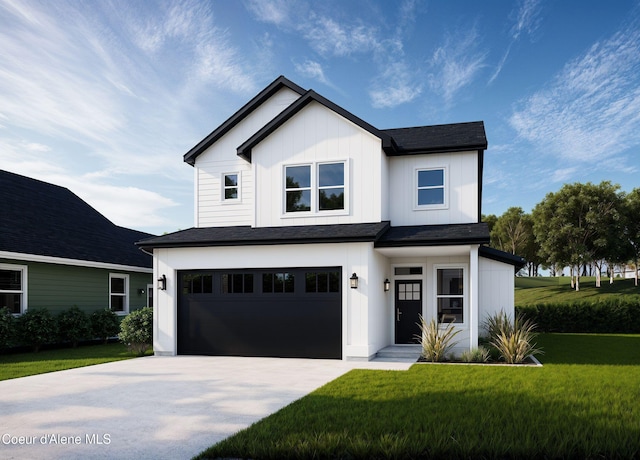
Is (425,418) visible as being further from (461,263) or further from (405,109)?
(405,109)

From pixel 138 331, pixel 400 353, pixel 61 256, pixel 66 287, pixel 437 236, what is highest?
pixel 437 236

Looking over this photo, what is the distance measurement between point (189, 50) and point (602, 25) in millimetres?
12842

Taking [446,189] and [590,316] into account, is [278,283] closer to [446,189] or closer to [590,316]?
[446,189]

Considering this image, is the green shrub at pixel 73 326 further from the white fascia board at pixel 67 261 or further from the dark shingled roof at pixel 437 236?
Result: the dark shingled roof at pixel 437 236

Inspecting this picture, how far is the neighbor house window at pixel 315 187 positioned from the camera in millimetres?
13539

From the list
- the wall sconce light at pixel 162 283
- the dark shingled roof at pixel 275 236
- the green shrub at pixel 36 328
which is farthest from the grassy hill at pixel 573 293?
the green shrub at pixel 36 328

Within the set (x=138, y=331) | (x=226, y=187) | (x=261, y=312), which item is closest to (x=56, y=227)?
(x=138, y=331)

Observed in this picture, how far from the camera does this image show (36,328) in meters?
14.1

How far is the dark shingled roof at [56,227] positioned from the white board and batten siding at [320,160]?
270 inches

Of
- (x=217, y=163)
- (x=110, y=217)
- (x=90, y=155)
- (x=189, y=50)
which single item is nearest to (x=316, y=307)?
(x=217, y=163)

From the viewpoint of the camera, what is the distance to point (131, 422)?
6273 mm

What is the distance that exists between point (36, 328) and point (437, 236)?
11.4m

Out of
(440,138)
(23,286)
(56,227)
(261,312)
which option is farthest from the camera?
(56,227)

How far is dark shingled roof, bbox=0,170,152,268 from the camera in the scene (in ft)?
49.0
